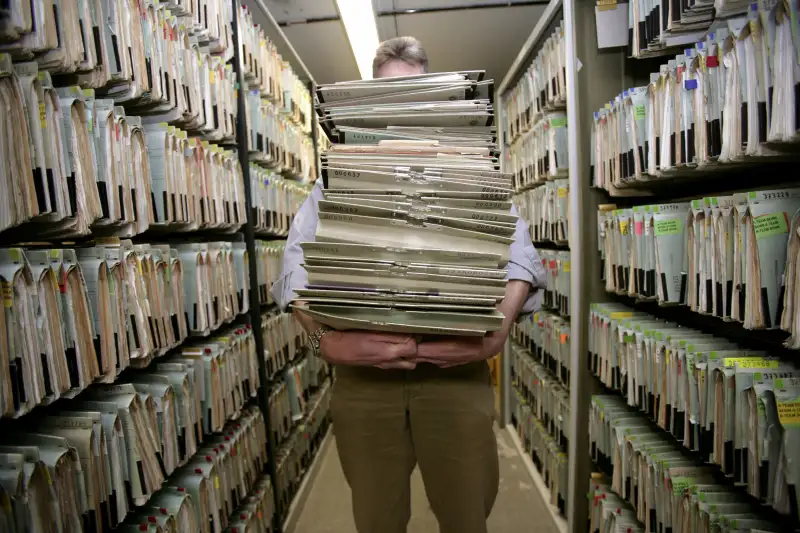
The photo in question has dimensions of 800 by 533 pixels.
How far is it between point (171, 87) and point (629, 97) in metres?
1.55

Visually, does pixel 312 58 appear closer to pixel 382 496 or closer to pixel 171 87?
pixel 171 87

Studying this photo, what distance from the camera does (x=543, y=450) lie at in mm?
2801

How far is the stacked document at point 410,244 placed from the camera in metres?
1.05

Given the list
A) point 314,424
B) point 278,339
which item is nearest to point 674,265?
point 278,339

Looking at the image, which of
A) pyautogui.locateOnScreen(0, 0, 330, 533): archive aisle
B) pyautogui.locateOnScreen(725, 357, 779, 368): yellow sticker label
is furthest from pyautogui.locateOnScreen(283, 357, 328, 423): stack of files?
pyautogui.locateOnScreen(725, 357, 779, 368): yellow sticker label

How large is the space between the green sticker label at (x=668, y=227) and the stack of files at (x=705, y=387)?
12.8 inches

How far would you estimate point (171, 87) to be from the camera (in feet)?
5.13

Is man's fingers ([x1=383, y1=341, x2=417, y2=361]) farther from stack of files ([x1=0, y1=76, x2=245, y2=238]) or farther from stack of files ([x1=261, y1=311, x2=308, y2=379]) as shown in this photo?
stack of files ([x1=261, y1=311, x2=308, y2=379])

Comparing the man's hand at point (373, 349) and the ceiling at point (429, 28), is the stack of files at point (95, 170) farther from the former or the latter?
the ceiling at point (429, 28)

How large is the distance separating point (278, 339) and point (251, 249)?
1.88 feet

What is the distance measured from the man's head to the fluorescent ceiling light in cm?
141

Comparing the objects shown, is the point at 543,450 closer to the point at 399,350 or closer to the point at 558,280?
the point at 558,280

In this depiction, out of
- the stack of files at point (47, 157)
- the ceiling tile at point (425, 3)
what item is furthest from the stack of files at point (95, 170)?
the ceiling tile at point (425, 3)

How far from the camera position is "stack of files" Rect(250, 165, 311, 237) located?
231cm
